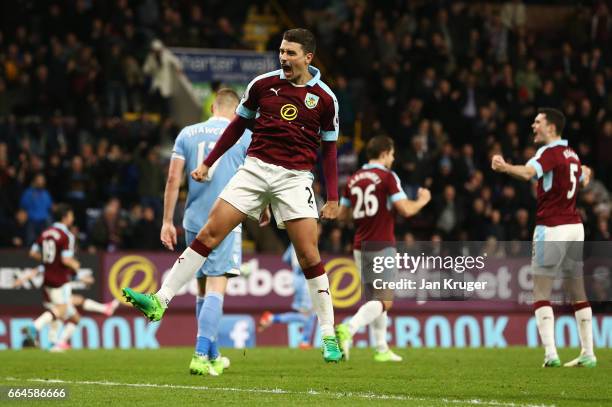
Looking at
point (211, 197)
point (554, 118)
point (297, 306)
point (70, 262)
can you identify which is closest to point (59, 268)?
point (70, 262)

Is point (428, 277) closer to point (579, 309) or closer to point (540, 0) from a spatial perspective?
point (579, 309)

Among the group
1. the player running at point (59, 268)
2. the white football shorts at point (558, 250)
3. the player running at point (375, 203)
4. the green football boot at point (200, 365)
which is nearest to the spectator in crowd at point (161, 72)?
the player running at point (59, 268)

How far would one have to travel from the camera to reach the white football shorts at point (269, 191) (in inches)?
356

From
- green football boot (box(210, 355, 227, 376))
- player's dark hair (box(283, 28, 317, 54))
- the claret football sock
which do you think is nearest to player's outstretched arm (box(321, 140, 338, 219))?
the claret football sock

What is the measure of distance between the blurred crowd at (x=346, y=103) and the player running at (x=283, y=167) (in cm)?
1092

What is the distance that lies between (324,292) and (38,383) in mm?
2345

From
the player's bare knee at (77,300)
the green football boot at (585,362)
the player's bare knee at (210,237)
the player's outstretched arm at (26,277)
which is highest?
the player's outstretched arm at (26,277)

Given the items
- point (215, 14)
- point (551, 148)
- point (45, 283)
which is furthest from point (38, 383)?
point (215, 14)

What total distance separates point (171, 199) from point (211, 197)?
0.54 metres

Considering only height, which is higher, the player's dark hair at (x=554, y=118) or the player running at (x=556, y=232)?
the player's dark hair at (x=554, y=118)

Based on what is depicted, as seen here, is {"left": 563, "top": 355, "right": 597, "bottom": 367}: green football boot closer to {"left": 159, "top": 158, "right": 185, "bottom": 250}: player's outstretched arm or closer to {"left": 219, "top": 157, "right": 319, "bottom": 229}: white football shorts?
{"left": 219, "top": 157, "right": 319, "bottom": 229}: white football shorts

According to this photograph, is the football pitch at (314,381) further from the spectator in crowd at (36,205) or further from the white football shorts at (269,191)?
the spectator in crowd at (36,205)

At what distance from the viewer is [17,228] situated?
19359 millimetres

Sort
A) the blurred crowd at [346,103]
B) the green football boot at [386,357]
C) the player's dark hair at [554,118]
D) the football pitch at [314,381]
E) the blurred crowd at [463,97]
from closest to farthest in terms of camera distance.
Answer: the football pitch at [314,381] < the player's dark hair at [554,118] < the green football boot at [386,357] < the blurred crowd at [346,103] < the blurred crowd at [463,97]
